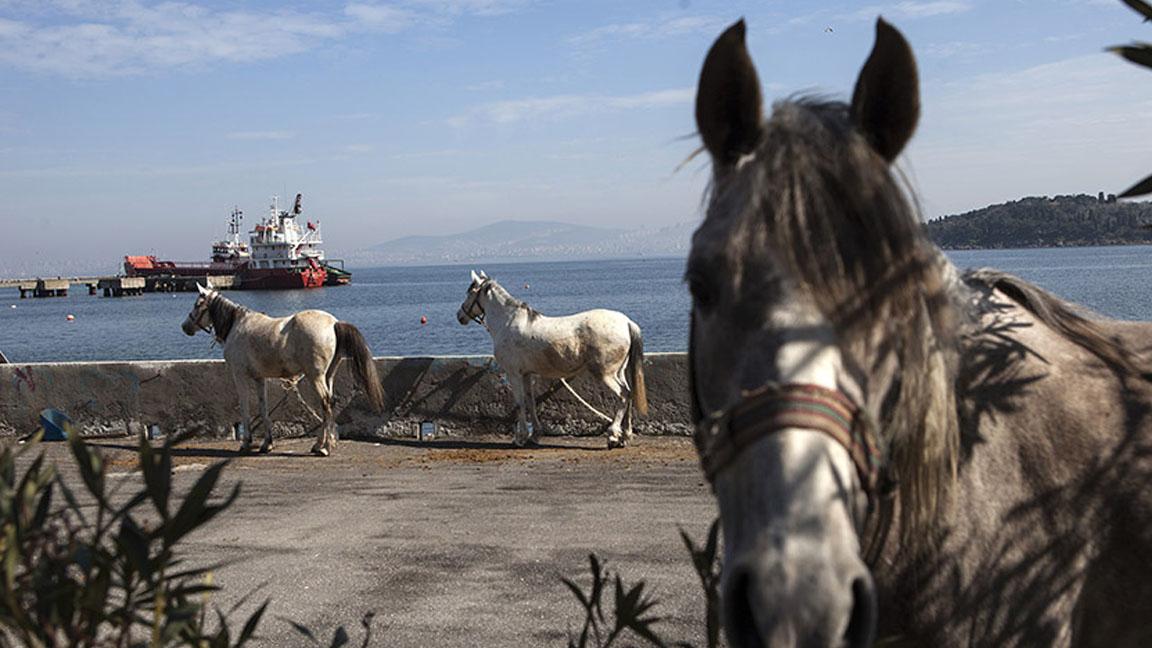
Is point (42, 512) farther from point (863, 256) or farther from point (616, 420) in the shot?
point (616, 420)

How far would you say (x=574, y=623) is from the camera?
5309mm

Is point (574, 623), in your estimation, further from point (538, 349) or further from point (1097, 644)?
point (538, 349)

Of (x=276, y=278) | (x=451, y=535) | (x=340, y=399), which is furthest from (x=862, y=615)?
(x=276, y=278)

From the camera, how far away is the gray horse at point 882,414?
1.43m

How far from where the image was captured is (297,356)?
12.1 metres

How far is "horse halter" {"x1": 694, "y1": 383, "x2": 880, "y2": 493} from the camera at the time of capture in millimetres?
1476

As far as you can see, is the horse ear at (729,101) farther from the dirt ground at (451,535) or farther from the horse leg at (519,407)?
the horse leg at (519,407)

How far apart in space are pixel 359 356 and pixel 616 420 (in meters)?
3.26

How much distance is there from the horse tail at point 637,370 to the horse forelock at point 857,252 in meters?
10.1

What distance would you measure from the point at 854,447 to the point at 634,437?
11081mm

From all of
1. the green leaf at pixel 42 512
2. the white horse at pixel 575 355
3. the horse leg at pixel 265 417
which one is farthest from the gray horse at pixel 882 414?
the horse leg at pixel 265 417

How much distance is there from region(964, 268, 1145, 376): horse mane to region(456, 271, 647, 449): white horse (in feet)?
31.2

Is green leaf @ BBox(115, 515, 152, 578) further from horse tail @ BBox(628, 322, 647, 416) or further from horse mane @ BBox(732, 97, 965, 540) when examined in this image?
horse tail @ BBox(628, 322, 647, 416)

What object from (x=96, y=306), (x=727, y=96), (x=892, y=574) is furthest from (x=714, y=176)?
(x=96, y=306)
